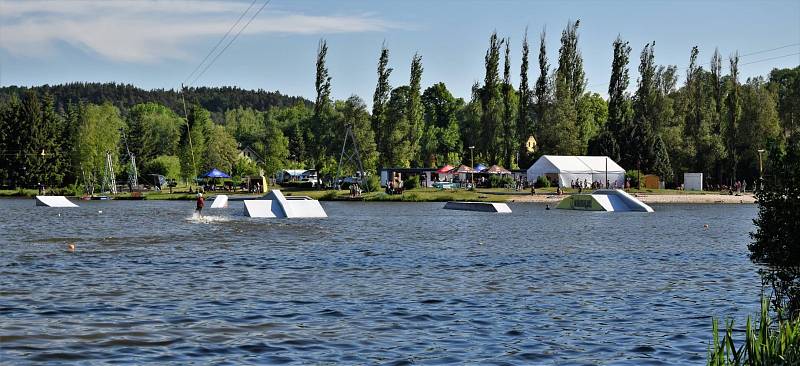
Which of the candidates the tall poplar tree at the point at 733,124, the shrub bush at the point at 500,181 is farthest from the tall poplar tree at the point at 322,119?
the tall poplar tree at the point at 733,124

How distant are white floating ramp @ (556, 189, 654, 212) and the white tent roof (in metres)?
29.7

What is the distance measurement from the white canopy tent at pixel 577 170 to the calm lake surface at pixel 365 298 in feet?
239

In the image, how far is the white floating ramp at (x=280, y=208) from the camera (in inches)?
2948

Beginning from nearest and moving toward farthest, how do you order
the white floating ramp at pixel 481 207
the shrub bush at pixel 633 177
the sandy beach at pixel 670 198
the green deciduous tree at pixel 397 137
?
the white floating ramp at pixel 481 207 → the sandy beach at pixel 670 198 → the shrub bush at pixel 633 177 → the green deciduous tree at pixel 397 137

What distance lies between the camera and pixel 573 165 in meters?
128

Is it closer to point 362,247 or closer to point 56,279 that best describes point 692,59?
point 362,247

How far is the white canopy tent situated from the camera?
126125 mm

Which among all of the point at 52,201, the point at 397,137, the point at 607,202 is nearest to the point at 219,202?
the point at 52,201

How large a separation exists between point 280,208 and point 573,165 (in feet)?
209

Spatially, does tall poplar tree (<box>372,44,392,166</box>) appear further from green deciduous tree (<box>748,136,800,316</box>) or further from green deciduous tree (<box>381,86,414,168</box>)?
green deciduous tree (<box>748,136,800,316</box>)

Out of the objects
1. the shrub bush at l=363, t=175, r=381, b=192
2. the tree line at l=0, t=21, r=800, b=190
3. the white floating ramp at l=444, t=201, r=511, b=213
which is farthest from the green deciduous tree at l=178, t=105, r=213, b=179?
the white floating ramp at l=444, t=201, r=511, b=213

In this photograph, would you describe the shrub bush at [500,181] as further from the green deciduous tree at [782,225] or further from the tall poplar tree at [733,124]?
the green deciduous tree at [782,225]

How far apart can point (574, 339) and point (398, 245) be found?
2748 cm

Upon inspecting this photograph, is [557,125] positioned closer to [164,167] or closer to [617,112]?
[617,112]
